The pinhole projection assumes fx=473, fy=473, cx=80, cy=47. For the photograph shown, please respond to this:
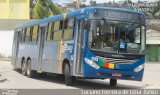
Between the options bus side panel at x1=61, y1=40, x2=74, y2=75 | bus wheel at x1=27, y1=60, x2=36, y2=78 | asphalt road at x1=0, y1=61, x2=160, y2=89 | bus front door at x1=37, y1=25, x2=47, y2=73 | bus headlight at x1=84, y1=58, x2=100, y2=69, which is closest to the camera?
bus headlight at x1=84, y1=58, x2=100, y2=69

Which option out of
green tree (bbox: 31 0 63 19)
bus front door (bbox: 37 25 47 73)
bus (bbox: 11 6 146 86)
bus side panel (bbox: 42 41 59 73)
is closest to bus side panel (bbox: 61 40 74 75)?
bus (bbox: 11 6 146 86)

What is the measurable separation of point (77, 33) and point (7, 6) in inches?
1424

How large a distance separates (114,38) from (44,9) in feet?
113

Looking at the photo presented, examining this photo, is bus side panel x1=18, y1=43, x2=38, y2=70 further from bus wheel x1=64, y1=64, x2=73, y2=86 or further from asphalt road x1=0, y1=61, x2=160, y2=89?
bus wheel x1=64, y1=64, x2=73, y2=86

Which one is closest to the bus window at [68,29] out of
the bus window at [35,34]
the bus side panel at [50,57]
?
the bus side panel at [50,57]

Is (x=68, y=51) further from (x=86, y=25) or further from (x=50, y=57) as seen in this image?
(x=50, y=57)

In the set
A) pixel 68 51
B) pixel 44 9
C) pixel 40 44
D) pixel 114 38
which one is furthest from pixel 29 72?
pixel 44 9

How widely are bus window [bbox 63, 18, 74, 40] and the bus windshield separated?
1.77 m

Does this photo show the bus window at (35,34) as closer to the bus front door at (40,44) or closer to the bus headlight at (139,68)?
the bus front door at (40,44)

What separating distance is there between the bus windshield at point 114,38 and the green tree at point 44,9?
3324cm

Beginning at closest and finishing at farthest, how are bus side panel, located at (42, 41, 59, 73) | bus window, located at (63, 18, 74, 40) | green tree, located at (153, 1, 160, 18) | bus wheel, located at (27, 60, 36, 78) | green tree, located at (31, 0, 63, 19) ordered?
1. bus window, located at (63, 18, 74, 40)
2. bus side panel, located at (42, 41, 59, 73)
3. bus wheel, located at (27, 60, 36, 78)
4. green tree, located at (31, 0, 63, 19)
5. green tree, located at (153, 1, 160, 18)

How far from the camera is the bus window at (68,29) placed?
18.6 m

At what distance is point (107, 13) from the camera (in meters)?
17.2

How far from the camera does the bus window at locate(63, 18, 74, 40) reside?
1856cm
